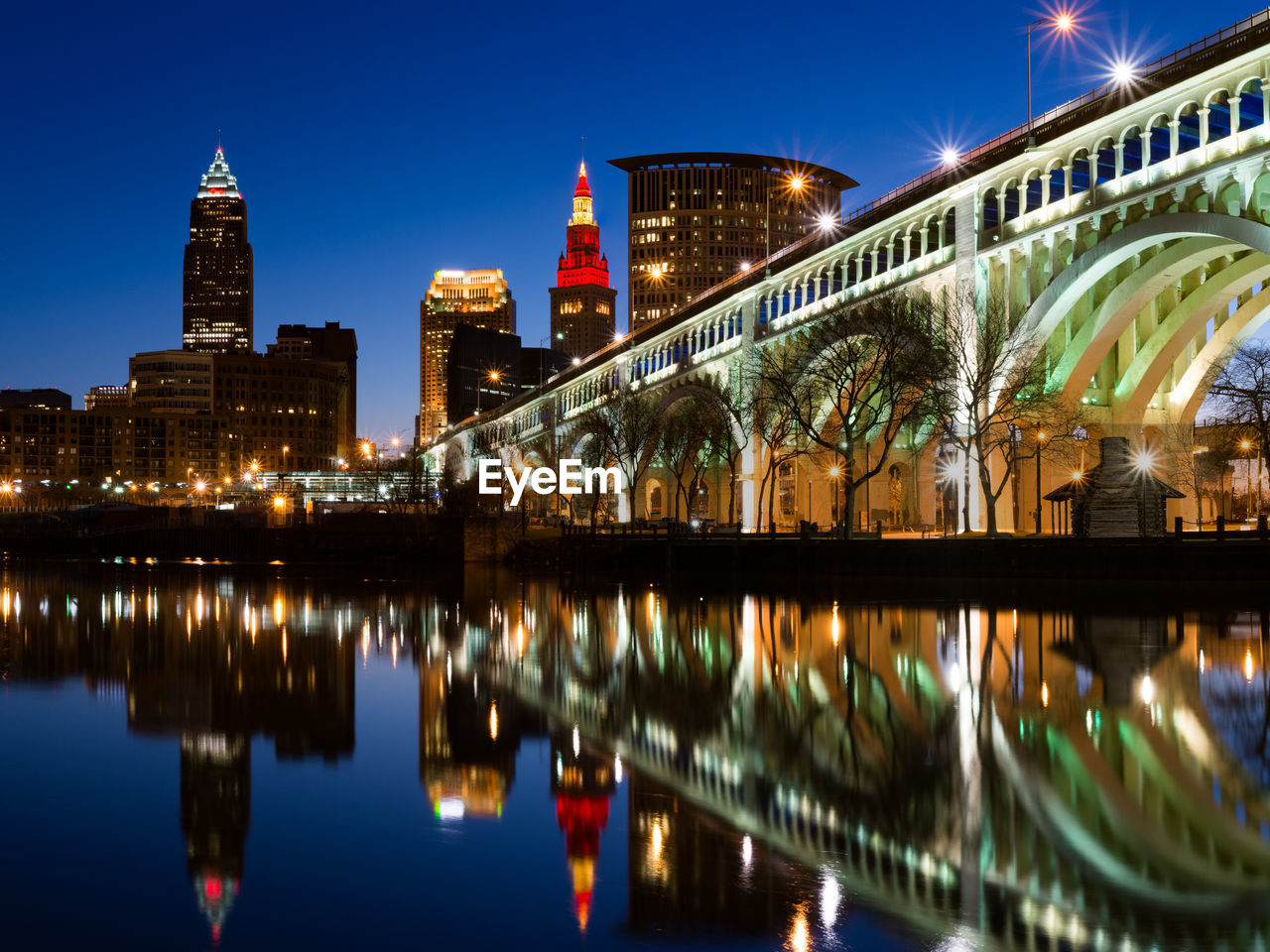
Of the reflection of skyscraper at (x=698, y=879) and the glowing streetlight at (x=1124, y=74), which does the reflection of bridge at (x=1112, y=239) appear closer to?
the glowing streetlight at (x=1124, y=74)

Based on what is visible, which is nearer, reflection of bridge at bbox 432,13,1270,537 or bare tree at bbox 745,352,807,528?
reflection of bridge at bbox 432,13,1270,537

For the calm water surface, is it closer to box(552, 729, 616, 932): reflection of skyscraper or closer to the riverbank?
box(552, 729, 616, 932): reflection of skyscraper

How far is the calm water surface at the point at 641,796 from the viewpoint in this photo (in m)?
Result: 7.78

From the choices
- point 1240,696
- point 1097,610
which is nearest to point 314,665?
point 1240,696

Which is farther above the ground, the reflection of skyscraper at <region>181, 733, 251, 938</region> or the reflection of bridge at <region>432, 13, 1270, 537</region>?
the reflection of bridge at <region>432, 13, 1270, 537</region>

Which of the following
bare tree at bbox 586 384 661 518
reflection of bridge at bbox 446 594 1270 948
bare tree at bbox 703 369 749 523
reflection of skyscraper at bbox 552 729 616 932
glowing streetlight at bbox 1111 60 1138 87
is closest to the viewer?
reflection of bridge at bbox 446 594 1270 948

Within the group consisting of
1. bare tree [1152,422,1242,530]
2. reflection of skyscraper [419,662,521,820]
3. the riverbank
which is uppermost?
bare tree [1152,422,1242,530]

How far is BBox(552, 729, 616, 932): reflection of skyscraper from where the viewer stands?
8656mm

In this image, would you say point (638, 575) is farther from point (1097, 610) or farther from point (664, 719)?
point (664, 719)

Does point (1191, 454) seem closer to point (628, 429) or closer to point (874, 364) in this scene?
point (874, 364)

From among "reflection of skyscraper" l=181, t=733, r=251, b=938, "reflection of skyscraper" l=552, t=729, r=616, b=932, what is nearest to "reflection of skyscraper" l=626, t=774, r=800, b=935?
"reflection of skyscraper" l=552, t=729, r=616, b=932

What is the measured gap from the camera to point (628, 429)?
8606 cm

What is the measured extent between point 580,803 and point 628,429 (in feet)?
247

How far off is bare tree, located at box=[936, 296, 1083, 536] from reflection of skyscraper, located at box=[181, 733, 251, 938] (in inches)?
1622
